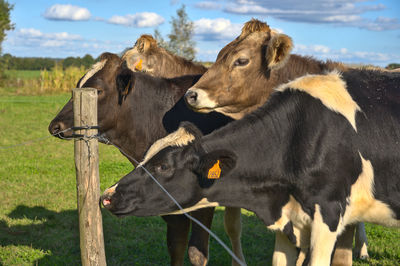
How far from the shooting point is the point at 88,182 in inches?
153

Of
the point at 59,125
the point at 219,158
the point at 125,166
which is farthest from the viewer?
the point at 125,166

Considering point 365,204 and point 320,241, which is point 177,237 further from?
point 365,204

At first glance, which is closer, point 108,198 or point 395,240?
point 108,198

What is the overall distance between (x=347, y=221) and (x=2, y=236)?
15.0ft

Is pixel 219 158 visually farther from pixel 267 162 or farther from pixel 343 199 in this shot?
pixel 343 199

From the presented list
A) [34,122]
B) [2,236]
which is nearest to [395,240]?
[2,236]

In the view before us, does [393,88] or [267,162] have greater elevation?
[393,88]

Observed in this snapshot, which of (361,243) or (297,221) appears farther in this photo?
(361,243)

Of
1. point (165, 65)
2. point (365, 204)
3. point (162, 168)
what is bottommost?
point (365, 204)

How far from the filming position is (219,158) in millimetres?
3590

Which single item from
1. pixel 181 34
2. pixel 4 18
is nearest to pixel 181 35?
pixel 181 34

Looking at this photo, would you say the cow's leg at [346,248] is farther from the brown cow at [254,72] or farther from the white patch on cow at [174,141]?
the white patch on cow at [174,141]

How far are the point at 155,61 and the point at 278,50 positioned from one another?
176 centimetres

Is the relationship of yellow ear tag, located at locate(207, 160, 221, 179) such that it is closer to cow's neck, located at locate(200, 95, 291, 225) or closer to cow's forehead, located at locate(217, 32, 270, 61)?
cow's neck, located at locate(200, 95, 291, 225)
